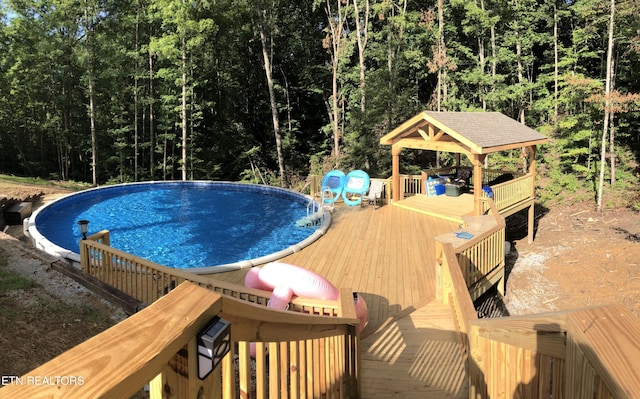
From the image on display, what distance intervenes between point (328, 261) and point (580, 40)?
1604cm

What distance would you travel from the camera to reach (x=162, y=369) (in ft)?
3.33

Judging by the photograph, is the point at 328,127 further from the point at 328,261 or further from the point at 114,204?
the point at 328,261

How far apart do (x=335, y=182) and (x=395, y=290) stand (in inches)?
267

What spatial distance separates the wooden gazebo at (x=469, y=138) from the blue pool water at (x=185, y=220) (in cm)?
375

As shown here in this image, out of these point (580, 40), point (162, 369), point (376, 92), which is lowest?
point (162, 369)

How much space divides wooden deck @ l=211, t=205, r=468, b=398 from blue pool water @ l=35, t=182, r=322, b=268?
1.88 metres

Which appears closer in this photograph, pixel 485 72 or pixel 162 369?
pixel 162 369

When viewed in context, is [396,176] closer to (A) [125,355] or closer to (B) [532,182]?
(B) [532,182]

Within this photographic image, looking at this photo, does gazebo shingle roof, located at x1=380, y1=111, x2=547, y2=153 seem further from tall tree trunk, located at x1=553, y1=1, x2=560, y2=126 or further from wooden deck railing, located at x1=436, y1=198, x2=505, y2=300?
tall tree trunk, located at x1=553, y1=1, x2=560, y2=126

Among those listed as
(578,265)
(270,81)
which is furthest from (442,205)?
(270,81)

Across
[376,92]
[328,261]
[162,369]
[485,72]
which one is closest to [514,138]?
[328,261]

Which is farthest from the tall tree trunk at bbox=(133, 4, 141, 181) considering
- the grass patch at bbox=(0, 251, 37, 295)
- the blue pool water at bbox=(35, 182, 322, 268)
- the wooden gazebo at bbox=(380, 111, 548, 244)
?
the grass patch at bbox=(0, 251, 37, 295)

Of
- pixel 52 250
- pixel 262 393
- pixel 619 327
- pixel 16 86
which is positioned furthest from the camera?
pixel 16 86

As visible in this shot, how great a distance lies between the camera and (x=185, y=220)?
12914mm
